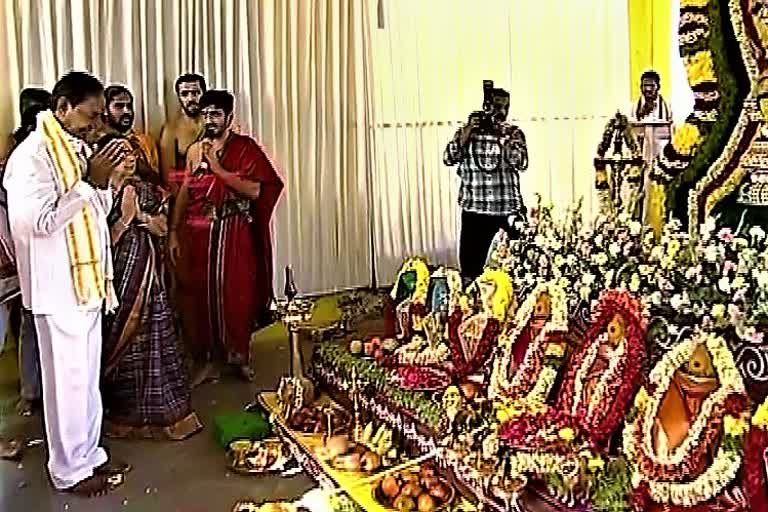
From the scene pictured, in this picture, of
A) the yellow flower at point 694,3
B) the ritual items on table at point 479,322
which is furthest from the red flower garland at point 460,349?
the yellow flower at point 694,3

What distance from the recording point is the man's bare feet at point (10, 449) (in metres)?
3.85

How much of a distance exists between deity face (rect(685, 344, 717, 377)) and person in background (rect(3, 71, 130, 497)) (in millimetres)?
1949

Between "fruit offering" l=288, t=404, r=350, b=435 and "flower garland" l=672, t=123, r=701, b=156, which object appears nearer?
"fruit offering" l=288, t=404, r=350, b=435

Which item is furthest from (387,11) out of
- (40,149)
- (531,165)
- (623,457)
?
(623,457)

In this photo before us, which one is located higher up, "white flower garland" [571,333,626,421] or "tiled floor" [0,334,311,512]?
"white flower garland" [571,333,626,421]

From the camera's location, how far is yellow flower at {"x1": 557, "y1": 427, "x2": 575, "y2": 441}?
2.46 meters

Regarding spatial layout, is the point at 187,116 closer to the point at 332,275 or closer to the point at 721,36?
the point at 332,275

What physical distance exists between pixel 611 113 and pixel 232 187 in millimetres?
3144

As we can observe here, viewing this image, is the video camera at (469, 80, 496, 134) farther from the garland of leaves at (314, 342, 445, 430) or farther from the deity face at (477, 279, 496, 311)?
the deity face at (477, 279, 496, 311)

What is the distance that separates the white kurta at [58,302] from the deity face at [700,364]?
6.39 feet

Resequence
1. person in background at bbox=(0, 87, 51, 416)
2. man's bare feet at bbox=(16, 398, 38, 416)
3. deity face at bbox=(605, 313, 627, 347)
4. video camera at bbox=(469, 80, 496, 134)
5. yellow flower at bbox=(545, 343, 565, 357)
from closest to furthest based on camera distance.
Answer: deity face at bbox=(605, 313, 627, 347), yellow flower at bbox=(545, 343, 565, 357), person in background at bbox=(0, 87, 51, 416), man's bare feet at bbox=(16, 398, 38, 416), video camera at bbox=(469, 80, 496, 134)

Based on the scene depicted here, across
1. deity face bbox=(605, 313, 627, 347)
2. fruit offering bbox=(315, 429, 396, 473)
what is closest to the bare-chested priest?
fruit offering bbox=(315, 429, 396, 473)

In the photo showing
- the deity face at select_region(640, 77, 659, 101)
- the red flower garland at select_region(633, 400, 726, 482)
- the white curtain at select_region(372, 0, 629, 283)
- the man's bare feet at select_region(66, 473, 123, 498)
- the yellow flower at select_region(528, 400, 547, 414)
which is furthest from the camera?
the white curtain at select_region(372, 0, 629, 283)

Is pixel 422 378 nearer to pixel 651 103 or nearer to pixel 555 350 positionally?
pixel 555 350
